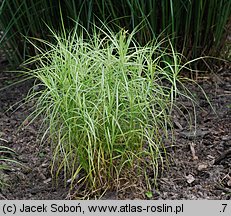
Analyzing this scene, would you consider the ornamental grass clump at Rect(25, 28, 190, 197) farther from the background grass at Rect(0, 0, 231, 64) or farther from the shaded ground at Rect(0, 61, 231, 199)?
the background grass at Rect(0, 0, 231, 64)

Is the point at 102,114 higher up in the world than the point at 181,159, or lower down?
higher up

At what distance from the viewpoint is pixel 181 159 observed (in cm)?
287

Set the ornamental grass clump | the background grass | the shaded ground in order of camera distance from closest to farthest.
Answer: the ornamental grass clump < the shaded ground < the background grass

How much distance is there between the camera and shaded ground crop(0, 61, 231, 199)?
2.64m

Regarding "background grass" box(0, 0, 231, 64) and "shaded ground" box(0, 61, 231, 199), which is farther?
"background grass" box(0, 0, 231, 64)

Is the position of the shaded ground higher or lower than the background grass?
lower

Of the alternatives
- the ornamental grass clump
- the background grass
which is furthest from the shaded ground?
the background grass

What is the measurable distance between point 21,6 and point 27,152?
3.71 ft

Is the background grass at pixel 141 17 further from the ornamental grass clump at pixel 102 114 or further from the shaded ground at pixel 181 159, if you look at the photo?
the ornamental grass clump at pixel 102 114

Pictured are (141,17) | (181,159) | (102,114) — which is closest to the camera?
(102,114)

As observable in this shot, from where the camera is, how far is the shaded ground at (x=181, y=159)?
2.64 metres

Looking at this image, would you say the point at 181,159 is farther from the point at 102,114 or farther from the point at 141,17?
the point at 141,17

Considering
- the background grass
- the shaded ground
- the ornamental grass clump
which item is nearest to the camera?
the ornamental grass clump

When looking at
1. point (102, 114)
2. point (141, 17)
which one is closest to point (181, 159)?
point (102, 114)
